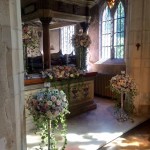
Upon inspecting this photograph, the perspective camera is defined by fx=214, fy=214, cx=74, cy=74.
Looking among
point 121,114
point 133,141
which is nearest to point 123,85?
point 121,114

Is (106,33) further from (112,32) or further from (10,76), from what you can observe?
(10,76)

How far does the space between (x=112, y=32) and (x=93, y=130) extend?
416 centimetres

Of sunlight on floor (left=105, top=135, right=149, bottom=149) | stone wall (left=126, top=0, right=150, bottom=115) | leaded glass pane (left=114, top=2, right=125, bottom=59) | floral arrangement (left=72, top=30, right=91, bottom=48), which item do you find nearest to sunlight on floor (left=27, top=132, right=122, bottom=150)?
sunlight on floor (left=105, top=135, right=149, bottom=149)

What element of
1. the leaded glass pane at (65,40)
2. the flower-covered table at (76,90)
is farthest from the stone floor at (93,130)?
the leaded glass pane at (65,40)

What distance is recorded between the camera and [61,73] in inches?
178

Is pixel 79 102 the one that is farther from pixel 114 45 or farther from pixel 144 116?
pixel 114 45

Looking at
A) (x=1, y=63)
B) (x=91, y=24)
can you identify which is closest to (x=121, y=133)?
(x=1, y=63)

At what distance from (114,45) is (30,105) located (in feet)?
17.3

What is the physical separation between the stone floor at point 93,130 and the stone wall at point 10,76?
122 centimetres

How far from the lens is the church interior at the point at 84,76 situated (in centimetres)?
212

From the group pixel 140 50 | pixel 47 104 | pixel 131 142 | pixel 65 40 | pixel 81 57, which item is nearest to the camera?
pixel 47 104

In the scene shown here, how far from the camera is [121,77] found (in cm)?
447

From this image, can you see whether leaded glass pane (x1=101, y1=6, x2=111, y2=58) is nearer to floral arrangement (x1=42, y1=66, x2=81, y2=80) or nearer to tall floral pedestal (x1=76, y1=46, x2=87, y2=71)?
tall floral pedestal (x1=76, y1=46, x2=87, y2=71)

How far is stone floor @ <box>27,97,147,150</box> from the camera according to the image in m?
3.37
